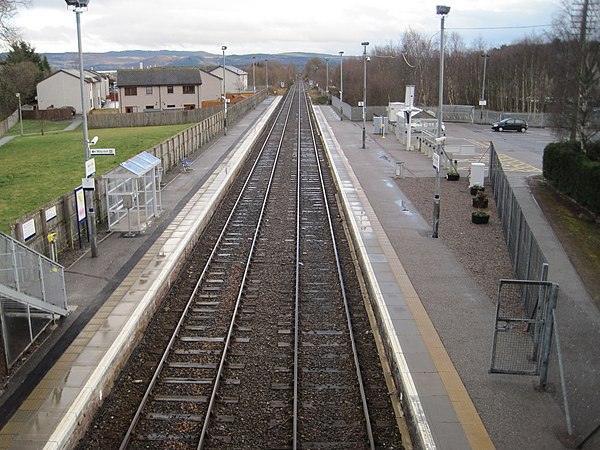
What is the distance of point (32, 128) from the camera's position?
6894 centimetres

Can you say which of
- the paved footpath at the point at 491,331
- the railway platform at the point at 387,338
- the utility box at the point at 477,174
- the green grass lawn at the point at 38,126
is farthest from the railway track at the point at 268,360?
the green grass lawn at the point at 38,126

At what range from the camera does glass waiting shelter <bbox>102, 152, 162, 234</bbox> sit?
2027 centimetres

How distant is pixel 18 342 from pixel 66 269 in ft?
17.2

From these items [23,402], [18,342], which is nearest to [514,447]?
[23,402]

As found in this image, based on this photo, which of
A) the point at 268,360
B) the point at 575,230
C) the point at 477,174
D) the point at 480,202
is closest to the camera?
the point at 268,360

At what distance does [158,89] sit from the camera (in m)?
84.8

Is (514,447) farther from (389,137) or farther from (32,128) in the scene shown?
(32,128)

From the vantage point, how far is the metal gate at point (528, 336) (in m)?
10.3

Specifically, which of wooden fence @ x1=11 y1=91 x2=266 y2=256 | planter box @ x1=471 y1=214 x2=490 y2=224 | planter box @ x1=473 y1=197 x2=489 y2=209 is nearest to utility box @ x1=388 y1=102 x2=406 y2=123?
planter box @ x1=473 y1=197 x2=489 y2=209

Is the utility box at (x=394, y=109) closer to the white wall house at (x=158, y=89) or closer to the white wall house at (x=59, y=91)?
the white wall house at (x=158, y=89)

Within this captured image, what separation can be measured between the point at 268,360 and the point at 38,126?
66209 millimetres

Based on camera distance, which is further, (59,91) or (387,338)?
(59,91)

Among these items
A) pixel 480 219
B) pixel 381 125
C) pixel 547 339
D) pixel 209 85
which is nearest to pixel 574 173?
pixel 480 219

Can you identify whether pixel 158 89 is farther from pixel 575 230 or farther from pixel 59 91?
pixel 575 230
